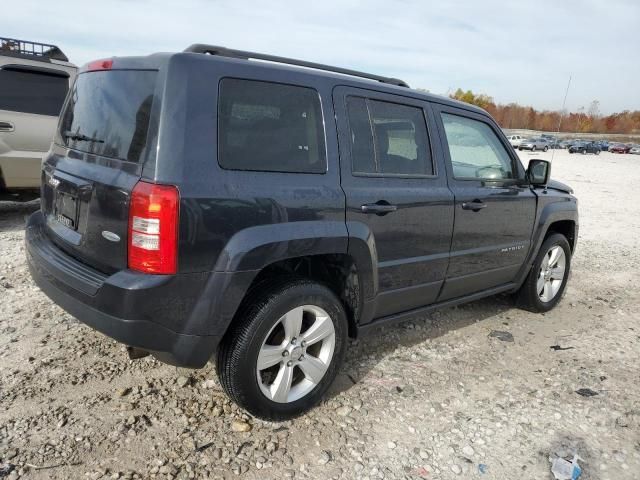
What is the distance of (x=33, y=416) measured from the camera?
2652 millimetres

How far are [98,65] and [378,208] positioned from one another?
1753 millimetres

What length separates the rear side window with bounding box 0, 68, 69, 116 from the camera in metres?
5.81

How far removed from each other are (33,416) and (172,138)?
166 cm

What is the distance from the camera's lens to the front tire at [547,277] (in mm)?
4629

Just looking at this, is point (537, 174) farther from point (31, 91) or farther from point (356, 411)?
point (31, 91)

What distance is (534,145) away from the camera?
159 feet

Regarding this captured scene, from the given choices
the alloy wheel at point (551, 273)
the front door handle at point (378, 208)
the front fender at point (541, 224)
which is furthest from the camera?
the alloy wheel at point (551, 273)

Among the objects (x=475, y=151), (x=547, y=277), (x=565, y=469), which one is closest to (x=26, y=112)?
(x=475, y=151)

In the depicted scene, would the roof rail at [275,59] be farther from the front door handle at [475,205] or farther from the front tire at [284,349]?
the front tire at [284,349]

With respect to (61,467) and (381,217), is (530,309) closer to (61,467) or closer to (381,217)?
(381,217)

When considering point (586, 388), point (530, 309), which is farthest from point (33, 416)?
point (530, 309)

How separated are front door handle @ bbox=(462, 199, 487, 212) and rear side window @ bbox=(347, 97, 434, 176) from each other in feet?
1.23

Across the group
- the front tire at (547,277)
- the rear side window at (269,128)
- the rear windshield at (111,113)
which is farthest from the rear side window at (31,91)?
the front tire at (547,277)

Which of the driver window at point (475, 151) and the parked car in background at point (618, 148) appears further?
the parked car in background at point (618, 148)
